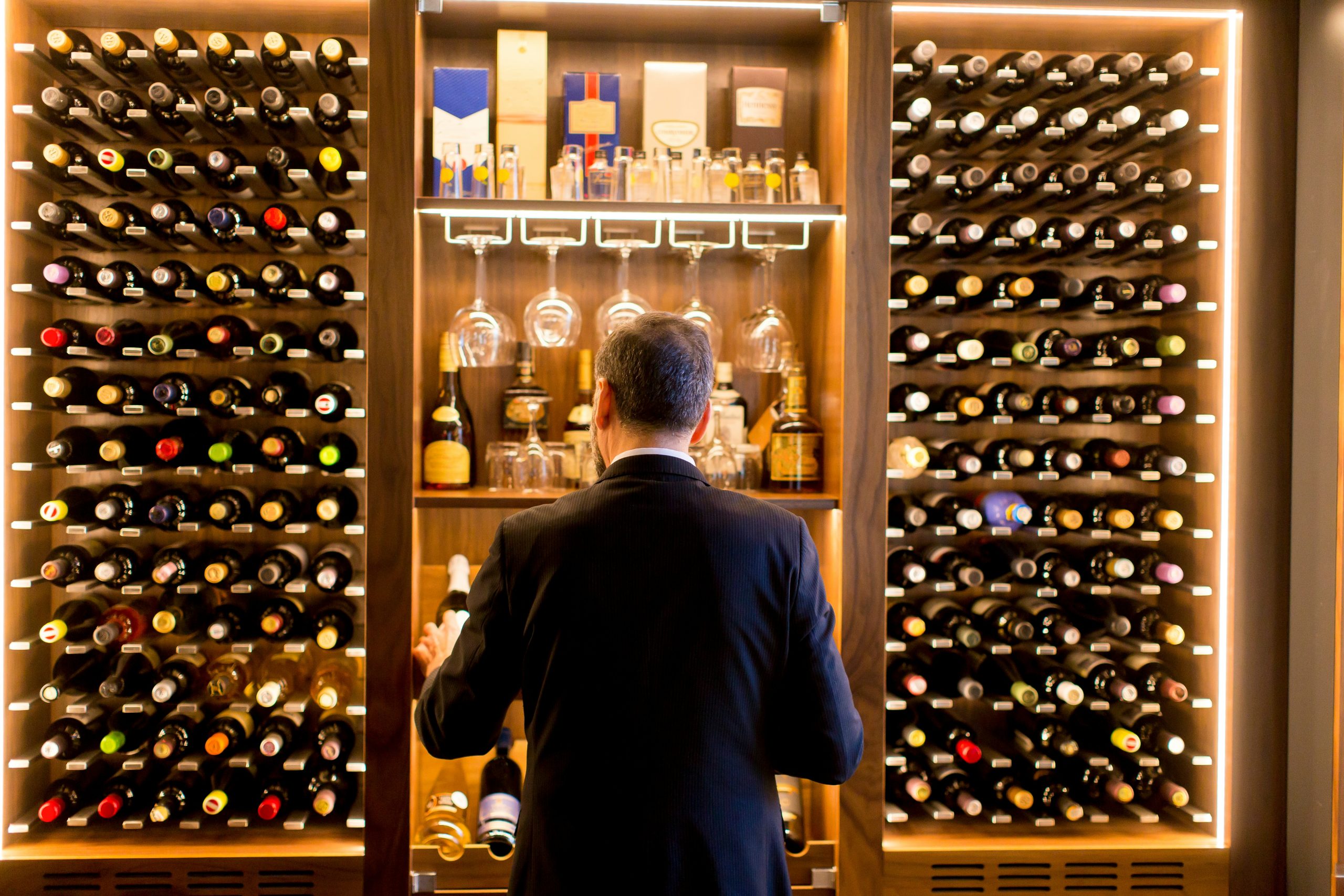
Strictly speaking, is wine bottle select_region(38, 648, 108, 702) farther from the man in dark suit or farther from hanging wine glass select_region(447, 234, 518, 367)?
the man in dark suit

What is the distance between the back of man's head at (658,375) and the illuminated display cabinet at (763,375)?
0.90 meters

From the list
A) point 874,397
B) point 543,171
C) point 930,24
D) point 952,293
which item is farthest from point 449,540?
point 930,24

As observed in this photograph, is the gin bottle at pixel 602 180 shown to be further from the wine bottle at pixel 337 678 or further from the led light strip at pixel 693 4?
the wine bottle at pixel 337 678

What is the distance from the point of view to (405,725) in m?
2.08

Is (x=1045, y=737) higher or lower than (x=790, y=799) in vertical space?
higher

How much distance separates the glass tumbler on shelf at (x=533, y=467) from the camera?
2.36 m

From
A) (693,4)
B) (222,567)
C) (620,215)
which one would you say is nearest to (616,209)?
(620,215)

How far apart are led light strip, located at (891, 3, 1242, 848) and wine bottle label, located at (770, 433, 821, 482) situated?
1.16m

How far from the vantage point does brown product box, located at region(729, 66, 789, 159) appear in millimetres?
2393

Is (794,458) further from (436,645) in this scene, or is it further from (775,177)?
(436,645)

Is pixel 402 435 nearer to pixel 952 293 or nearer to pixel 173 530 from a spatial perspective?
pixel 173 530

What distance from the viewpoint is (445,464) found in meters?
2.25

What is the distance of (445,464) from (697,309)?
0.86 metres

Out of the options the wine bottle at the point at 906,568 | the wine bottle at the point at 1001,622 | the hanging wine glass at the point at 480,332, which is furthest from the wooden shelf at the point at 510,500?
the wine bottle at the point at 1001,622
